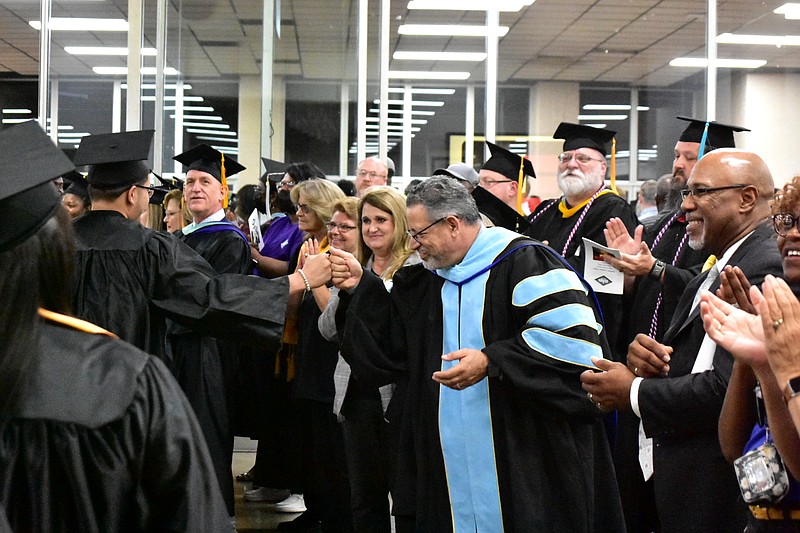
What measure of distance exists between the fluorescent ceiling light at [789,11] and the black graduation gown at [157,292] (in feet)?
30.5

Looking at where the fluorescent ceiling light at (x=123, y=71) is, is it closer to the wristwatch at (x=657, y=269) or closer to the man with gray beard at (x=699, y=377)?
the wristwatch at (x=657, y=269)

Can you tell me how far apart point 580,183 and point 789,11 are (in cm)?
735

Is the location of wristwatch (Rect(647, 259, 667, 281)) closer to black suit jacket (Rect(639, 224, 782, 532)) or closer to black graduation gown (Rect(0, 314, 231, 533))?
black suit jacket (Rect(639, 224, 782, 532))

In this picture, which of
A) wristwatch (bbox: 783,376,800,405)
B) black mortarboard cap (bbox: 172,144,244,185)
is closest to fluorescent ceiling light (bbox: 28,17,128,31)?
black mortarboard cap (bbox: 172,144,244,185)

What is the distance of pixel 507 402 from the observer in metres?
3.58

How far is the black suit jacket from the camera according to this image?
2881 mm

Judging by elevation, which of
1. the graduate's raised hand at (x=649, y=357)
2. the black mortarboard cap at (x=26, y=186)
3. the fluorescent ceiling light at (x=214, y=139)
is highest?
the fluorescent ceiling light at (x=214, y=139)

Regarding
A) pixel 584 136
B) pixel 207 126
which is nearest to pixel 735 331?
pixel 584 136

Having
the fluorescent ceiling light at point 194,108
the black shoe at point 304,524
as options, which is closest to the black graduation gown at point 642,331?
the black shoe at point 304,524

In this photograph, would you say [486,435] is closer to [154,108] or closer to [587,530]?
[587,530]

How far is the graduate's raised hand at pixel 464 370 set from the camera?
3390 mm

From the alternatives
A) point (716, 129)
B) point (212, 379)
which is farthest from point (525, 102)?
point (212, 379)

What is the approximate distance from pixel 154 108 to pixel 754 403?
1013 centimetres

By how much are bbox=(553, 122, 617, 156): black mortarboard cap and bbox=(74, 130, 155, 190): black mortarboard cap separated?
2.54m
